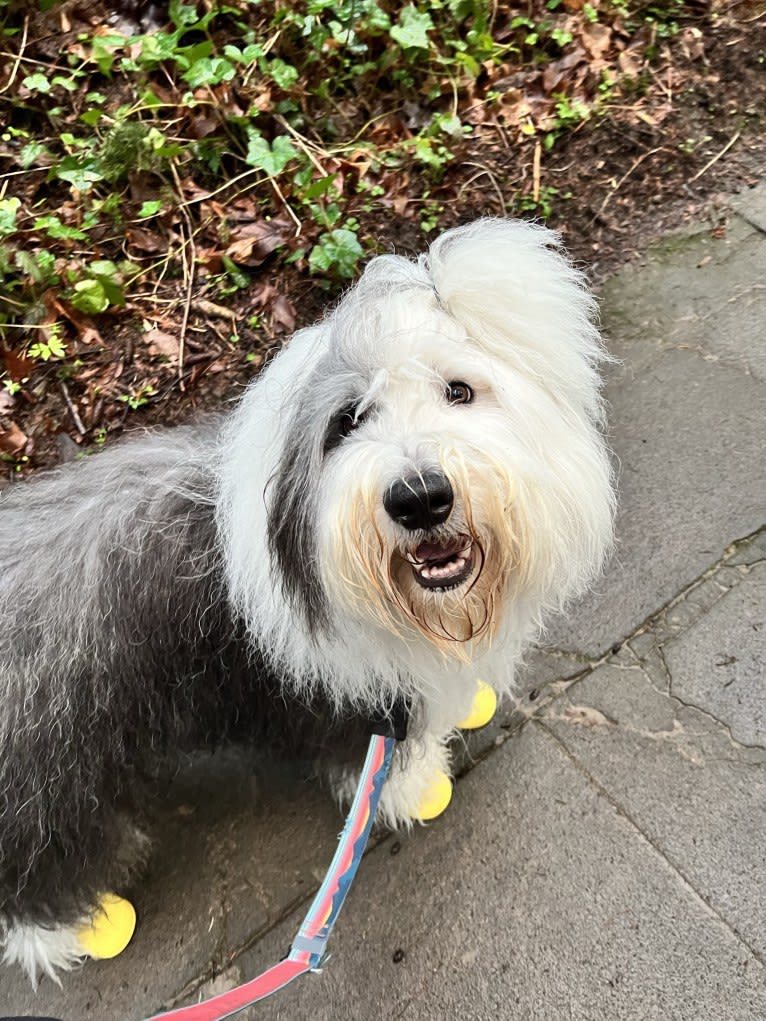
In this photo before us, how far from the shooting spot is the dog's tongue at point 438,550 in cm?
135

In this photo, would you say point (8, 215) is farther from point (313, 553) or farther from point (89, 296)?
point (313, 553)

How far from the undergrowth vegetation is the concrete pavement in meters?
1.75

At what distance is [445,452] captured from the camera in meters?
1.28

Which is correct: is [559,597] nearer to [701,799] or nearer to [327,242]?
[701,799]

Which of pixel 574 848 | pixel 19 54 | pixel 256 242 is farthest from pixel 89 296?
pixel 574 848

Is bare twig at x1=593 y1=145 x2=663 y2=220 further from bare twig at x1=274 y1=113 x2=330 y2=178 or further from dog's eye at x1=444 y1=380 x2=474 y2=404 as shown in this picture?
dog's eye at x1=444 y1=380 x2=474 y2=404

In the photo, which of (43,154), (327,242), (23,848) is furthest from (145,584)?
(43,154)

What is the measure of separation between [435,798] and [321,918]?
71cm

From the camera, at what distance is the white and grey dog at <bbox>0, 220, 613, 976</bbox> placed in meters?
1.35

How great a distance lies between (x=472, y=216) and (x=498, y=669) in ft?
7.69

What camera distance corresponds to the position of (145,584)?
1717 millimetres

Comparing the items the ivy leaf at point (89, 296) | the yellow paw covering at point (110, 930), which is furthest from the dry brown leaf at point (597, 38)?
the yellow paw covering at point (110, 930)

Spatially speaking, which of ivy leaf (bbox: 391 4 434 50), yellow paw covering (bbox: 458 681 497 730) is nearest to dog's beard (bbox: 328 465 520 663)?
yellow paw covering (bbox: 458 681 497 730)

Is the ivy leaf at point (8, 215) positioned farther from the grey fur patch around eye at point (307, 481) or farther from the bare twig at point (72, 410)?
the grey fur patch around eye at point (307, 481)
